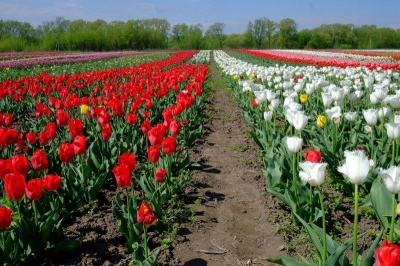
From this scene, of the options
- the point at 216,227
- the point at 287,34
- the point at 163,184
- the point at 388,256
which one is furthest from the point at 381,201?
the point at 287,34

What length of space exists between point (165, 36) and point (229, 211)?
3546 inches

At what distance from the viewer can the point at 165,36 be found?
90.2 m

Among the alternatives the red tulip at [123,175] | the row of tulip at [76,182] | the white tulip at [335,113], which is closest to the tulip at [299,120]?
the white tulip at [335,113]

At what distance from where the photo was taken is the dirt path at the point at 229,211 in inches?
115

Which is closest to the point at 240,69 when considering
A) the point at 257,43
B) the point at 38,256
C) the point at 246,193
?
the point at 246,193

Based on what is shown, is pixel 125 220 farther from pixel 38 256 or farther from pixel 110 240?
pixel 38 256

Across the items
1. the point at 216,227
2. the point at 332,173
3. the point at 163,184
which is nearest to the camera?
the point at 216,227

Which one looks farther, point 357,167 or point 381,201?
point 381,201

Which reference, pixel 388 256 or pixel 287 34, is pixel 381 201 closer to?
pixel 388 256

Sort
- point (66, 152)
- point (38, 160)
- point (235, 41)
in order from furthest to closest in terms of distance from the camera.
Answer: point (235, 41)
point (66, 152)
point (38, 160)

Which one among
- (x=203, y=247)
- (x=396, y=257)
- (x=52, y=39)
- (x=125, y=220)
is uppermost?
(x=52, y=39)

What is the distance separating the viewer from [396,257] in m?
1.31

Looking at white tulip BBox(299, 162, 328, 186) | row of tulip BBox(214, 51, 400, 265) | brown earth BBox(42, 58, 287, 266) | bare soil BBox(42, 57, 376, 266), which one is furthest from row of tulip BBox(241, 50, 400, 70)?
white tulip BBox(299, 162, 328, 186)

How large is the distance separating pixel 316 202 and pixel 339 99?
1819 mm
